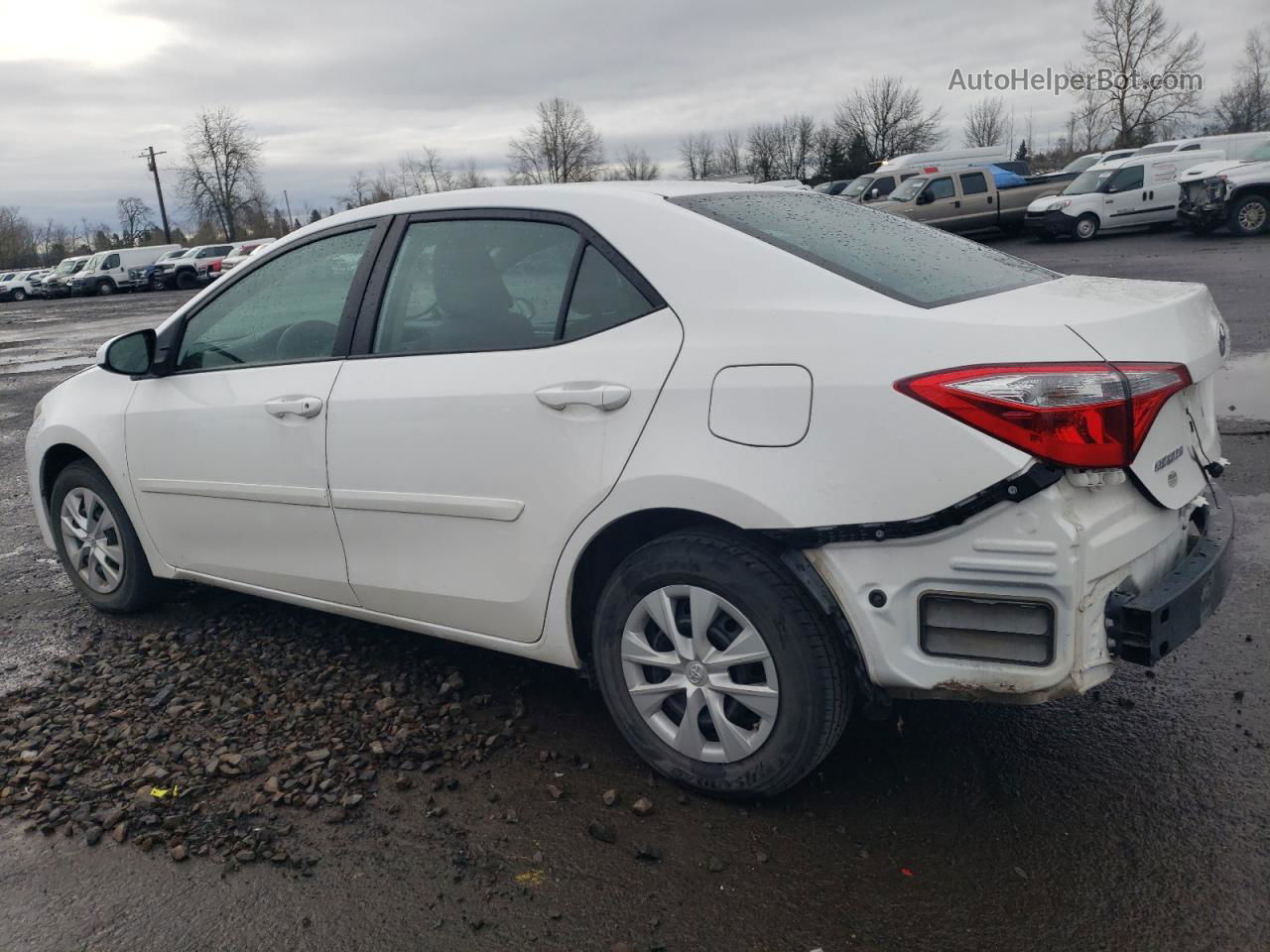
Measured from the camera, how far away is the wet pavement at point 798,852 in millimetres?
2525

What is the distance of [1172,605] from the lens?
2.57 m

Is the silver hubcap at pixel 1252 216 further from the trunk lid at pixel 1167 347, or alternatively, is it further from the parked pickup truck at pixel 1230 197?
the trunk lid at pixel 1167 347

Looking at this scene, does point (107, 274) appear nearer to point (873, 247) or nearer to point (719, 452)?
point (873, 247)

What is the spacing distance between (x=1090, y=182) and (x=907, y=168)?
10999 mm

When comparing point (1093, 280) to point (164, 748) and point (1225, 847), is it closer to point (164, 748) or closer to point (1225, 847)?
point (1225, 847)

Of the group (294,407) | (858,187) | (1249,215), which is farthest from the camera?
(858,187)

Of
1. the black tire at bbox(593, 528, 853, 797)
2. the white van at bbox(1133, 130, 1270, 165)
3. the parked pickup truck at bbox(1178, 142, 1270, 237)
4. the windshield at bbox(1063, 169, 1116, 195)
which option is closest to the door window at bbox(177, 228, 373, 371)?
the black tire at bbox(593, 528, 853, 797)

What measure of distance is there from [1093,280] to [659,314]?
4.42 ft

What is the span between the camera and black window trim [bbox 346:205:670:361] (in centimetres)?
306

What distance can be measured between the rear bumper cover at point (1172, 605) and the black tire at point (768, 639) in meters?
0.65

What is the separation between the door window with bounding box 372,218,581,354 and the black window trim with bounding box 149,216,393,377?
0.12 m

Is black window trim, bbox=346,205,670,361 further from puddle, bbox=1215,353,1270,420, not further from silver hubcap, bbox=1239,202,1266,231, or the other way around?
silver hubcap, bbox=1239,202,1266,231

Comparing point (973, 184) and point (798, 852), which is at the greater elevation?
point (973, 184)

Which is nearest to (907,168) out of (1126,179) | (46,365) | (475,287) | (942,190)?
(942,190)
